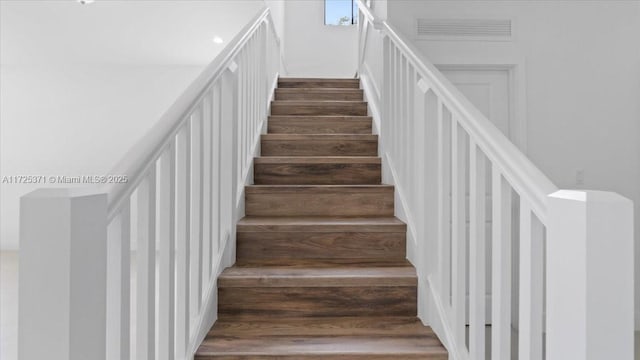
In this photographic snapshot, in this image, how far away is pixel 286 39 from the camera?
6402 mm

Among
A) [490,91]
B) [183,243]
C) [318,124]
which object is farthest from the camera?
[318,124]

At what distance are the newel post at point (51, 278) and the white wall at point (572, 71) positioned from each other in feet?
8.08

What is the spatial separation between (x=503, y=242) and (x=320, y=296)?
0.89 m

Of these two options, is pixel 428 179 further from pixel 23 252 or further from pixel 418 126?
pixel 23 252

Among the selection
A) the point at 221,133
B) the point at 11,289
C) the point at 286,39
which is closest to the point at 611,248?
the point at 221,133

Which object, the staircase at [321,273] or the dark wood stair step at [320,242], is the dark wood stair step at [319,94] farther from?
the dark wood stair step at [320,242]

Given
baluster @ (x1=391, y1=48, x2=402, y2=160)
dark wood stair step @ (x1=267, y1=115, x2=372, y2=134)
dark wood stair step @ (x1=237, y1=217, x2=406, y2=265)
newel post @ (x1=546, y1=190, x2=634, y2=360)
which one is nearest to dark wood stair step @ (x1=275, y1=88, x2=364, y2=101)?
dark wood stair step @ (x1=267, y1=115, x2=372, y2=134)

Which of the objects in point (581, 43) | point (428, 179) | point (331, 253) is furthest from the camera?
point (581, 43)

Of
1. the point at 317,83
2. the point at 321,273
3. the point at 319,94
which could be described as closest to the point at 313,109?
the point at 319,94

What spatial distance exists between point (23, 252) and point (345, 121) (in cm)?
272

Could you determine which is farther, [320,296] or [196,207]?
[320,296]

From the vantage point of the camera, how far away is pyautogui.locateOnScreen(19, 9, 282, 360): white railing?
78 centimetres

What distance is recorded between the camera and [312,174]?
2697mm

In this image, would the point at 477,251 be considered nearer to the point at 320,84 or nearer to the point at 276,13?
the point at 320,84
